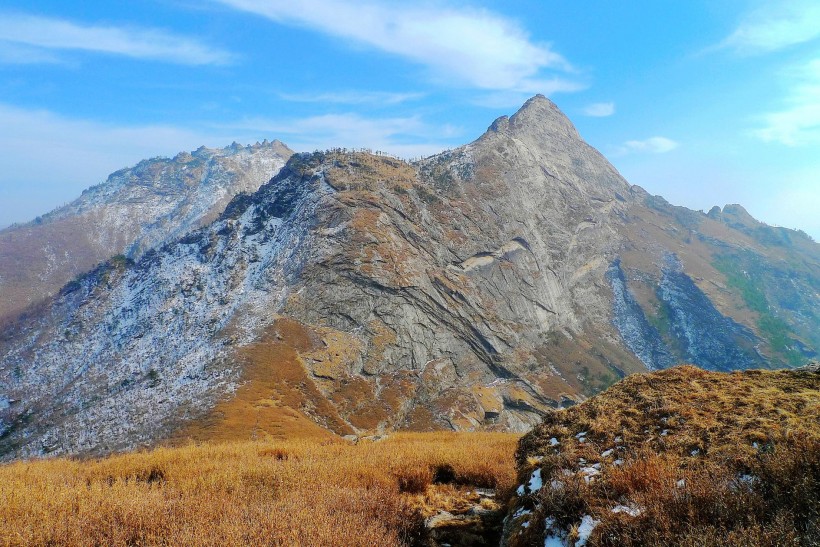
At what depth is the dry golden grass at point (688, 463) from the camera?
418 centimetres

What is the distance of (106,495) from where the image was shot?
6816 millimetres

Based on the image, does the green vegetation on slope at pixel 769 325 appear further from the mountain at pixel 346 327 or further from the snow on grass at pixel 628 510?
the snow on grass at pixel 628 510

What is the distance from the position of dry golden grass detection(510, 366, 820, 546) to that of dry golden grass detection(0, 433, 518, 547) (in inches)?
79.2

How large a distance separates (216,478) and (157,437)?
2182 inches

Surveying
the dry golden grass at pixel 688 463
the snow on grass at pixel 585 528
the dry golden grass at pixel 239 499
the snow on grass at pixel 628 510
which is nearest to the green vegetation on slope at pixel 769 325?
the dry golden grass at pixel 688 463

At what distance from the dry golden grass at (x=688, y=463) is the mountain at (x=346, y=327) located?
170ft

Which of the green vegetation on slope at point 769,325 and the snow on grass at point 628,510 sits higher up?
the snow on grass at point 628,510

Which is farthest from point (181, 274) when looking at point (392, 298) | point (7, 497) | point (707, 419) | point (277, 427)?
point (707, 419)

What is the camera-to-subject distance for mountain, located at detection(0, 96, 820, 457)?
6419 centimetres

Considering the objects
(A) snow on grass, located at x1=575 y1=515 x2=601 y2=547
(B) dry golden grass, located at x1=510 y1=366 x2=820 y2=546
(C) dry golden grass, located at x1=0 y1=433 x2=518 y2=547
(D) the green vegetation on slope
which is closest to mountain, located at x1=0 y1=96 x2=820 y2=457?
(D) the green vegetation on slope

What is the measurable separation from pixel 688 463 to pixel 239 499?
23.2 feet

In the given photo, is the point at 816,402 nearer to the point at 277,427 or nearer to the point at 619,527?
the point at 619,527

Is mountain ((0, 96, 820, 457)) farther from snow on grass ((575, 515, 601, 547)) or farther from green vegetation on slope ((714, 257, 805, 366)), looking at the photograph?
snow on grass ((575, 515, 601, 547))

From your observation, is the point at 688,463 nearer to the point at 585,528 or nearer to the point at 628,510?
the point at 628,510
